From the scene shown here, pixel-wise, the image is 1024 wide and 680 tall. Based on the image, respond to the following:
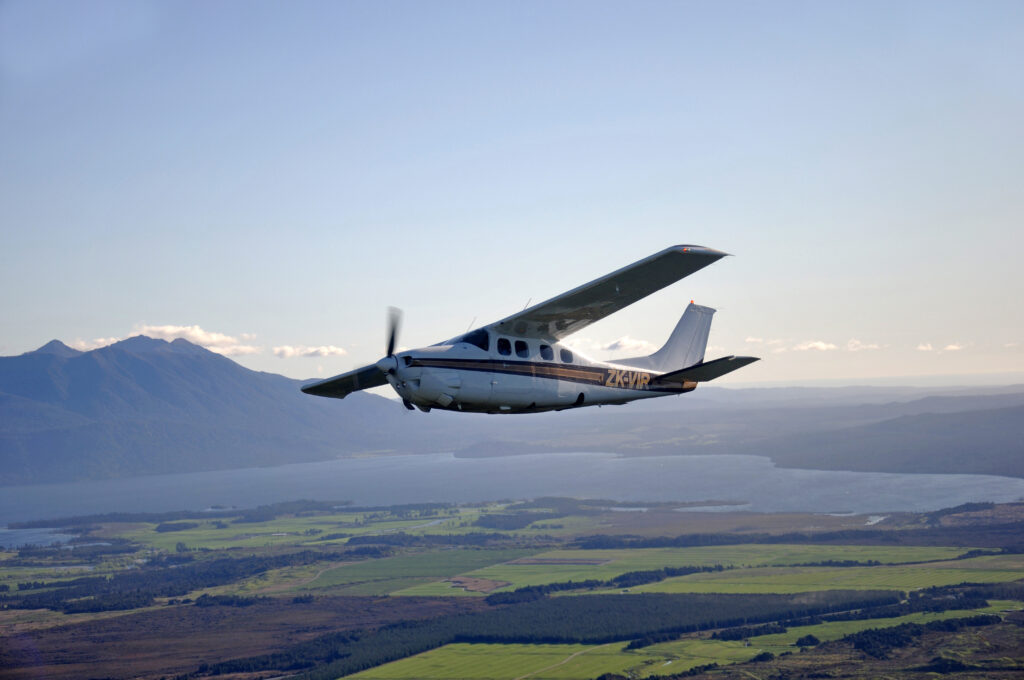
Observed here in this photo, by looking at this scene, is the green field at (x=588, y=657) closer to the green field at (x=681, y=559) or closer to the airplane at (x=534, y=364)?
the green field at (x=681, y=559)

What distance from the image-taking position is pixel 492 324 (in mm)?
22219

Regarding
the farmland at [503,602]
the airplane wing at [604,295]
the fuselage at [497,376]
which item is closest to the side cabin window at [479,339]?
the fuselage at [497,376]

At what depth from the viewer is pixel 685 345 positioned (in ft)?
96.0

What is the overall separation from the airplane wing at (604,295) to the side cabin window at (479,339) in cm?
31

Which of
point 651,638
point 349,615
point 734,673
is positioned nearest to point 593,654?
point 651,638

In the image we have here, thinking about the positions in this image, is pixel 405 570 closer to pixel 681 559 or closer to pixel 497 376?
pixel 681 559

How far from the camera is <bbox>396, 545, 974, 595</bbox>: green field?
500 feet

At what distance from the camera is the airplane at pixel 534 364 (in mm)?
20516

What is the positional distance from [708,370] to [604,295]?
6.03 metres

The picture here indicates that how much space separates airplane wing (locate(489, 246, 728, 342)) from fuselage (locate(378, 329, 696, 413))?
1.82 ft

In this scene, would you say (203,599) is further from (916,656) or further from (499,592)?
(916,656)

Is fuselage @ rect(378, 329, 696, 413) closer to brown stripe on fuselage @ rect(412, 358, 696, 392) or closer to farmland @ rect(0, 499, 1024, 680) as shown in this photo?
brown stripe on fuselage @ rect(412, 358, 696, 392)

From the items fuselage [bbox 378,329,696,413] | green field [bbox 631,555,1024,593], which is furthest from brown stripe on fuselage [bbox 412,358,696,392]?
green field [bbox 631,555,1024,593]

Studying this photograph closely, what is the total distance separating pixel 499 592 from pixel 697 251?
132858 millimetres
